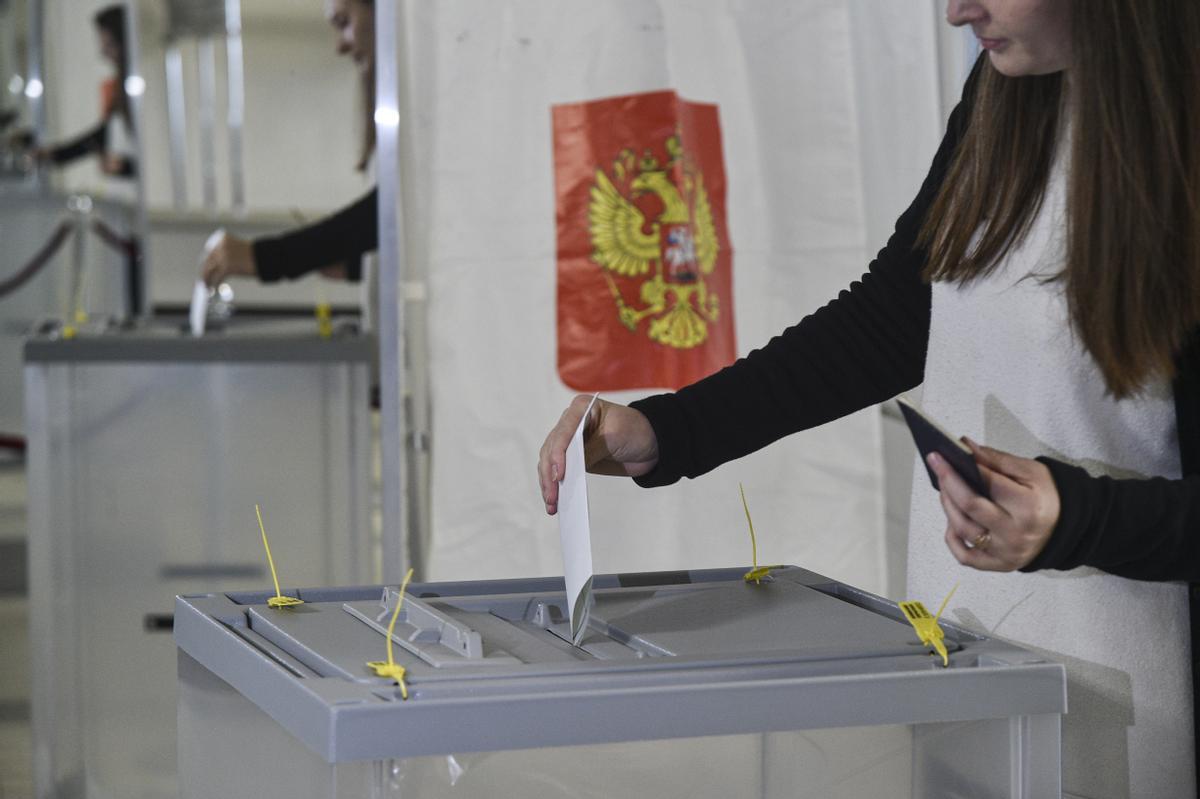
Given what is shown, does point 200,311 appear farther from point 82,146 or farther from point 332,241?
point 82,146

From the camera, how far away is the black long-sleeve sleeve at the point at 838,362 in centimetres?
119

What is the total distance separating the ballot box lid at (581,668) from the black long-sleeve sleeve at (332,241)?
6.77 feet

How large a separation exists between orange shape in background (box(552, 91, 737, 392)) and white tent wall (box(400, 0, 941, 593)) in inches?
0.9

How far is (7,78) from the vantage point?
666cm

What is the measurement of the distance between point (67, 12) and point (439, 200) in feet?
16.7

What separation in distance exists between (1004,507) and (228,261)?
2.50 m

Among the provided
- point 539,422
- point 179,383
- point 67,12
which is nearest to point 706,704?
point 539,422

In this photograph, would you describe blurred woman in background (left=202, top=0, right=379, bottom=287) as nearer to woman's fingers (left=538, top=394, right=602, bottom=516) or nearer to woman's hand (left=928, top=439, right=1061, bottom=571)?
woman's fingers (left=538, top=394, right=602, bottom=516)

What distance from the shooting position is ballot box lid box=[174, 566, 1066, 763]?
692mm

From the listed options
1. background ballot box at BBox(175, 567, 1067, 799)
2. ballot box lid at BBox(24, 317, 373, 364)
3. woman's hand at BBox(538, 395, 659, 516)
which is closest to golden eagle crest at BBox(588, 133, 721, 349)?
ballot box lid at BBox(24, 317, 373, 364)

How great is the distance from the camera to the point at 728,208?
219cm

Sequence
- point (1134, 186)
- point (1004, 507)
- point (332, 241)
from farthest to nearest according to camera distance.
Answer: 1. point (332, 241)
2. point (1134, 186)
3. point (1004, 507)

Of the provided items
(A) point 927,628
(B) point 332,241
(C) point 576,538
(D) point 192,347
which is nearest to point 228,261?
(B) point 332,241

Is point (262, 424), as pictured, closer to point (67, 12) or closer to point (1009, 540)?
point (1009, 540)
